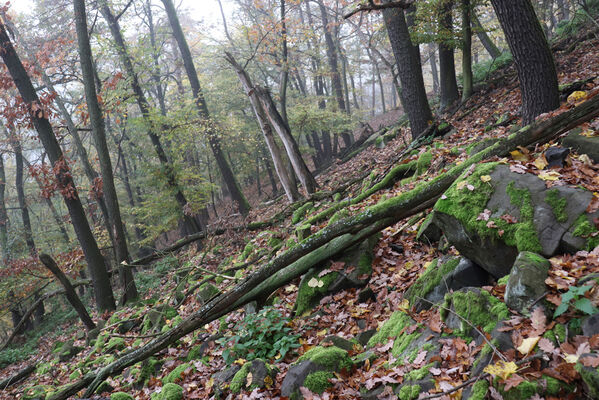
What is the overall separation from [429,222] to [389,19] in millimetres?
6947

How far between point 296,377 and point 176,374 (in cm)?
236

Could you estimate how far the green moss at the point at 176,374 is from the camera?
5012 millimetres

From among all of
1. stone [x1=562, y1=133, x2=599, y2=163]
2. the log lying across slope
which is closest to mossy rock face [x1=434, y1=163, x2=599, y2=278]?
stone [x1=562, y1=133, x2=599, y2=163]

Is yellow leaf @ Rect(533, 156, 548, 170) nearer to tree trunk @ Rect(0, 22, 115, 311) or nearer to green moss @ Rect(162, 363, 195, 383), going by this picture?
green moss @ Rect(162, 363, 195, 383)

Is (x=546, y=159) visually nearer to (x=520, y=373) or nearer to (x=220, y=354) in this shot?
(x=520, y=373)

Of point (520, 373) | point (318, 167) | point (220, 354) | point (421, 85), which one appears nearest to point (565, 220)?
point (520, 373)

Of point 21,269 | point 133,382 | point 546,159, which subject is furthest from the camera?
A: point 21,269

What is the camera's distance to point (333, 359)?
3.61 metres

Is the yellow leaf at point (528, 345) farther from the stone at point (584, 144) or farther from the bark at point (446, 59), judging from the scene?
the bark at point (446, 59)

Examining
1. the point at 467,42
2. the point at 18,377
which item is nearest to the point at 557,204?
the point at 467,42

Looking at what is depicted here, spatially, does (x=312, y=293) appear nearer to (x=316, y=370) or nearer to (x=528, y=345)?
(x=316, y=370)

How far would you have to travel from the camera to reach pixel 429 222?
16.1 feet

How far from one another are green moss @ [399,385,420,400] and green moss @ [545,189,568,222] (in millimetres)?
1943

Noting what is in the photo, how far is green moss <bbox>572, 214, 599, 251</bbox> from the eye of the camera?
2.98 m
